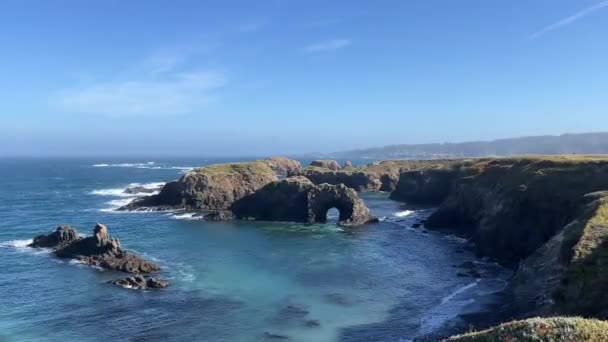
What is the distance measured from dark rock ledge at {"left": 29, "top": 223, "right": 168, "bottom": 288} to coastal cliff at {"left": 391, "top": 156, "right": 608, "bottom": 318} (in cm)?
3956

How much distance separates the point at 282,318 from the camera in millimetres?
45500

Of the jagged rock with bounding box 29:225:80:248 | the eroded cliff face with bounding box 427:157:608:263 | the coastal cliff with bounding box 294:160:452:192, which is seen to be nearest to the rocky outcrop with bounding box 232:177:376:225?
the eroded cliff face with bounding box 427:157:608:263

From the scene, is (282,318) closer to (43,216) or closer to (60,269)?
(60,269)

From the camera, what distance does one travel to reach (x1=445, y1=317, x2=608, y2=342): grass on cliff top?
14758mm

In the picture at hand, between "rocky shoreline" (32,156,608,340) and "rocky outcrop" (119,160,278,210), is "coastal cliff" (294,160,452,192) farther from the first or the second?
"rocky outcrop" (119,160,278,210)

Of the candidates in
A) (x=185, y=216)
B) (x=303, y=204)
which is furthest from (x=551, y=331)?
(x=185, y=216)

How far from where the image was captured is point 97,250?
6662 centimetres

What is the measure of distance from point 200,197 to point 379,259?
59.0 meters

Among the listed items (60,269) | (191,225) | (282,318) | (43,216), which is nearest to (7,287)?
(60,269)

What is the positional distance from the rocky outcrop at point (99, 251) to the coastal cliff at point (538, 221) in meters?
43.5

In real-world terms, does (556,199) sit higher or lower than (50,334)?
higher

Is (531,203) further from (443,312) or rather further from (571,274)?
(571,274)

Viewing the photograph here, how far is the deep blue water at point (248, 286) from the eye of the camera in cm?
4303

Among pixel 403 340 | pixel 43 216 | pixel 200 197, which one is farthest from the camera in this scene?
pixel 200 197
